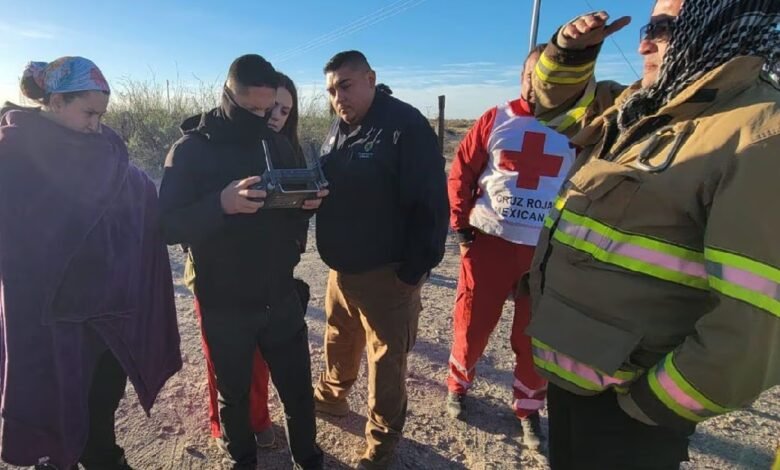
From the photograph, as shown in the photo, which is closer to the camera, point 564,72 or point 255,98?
point 564,72

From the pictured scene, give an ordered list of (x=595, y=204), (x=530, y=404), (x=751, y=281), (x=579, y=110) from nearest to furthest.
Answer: (x=751, y=281) < (x=595, y=204) < (x=579, y=110) < (x=530, y=404)

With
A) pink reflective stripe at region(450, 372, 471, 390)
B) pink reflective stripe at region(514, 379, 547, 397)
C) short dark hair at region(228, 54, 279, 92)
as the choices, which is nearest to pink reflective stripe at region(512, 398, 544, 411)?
pink reflective stripe at region(514, 379, 547, 397)

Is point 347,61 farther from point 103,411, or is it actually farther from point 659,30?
point 103,411

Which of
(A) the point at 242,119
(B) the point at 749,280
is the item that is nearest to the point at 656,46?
(B) the point at 749,280

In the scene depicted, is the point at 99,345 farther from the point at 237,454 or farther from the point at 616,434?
the point at 616,434

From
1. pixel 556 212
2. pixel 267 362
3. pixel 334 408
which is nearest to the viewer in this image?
pixel 556 212

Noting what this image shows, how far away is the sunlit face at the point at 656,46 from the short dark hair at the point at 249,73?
53.5 inches

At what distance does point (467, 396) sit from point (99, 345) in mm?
2108

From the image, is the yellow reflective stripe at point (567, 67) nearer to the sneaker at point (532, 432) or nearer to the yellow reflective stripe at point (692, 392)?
the yellow reflective stripe at point (692, 392)

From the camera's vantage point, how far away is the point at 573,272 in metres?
1.29

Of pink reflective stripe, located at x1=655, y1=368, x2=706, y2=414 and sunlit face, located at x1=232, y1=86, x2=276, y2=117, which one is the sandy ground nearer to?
pink reflective stripe, located at x1=655, y1=368, x2=706, y2=414

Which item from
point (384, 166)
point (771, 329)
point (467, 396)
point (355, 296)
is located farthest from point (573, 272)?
point (467, 396)

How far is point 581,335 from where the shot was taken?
49.4 inches

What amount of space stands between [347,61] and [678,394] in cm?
192
